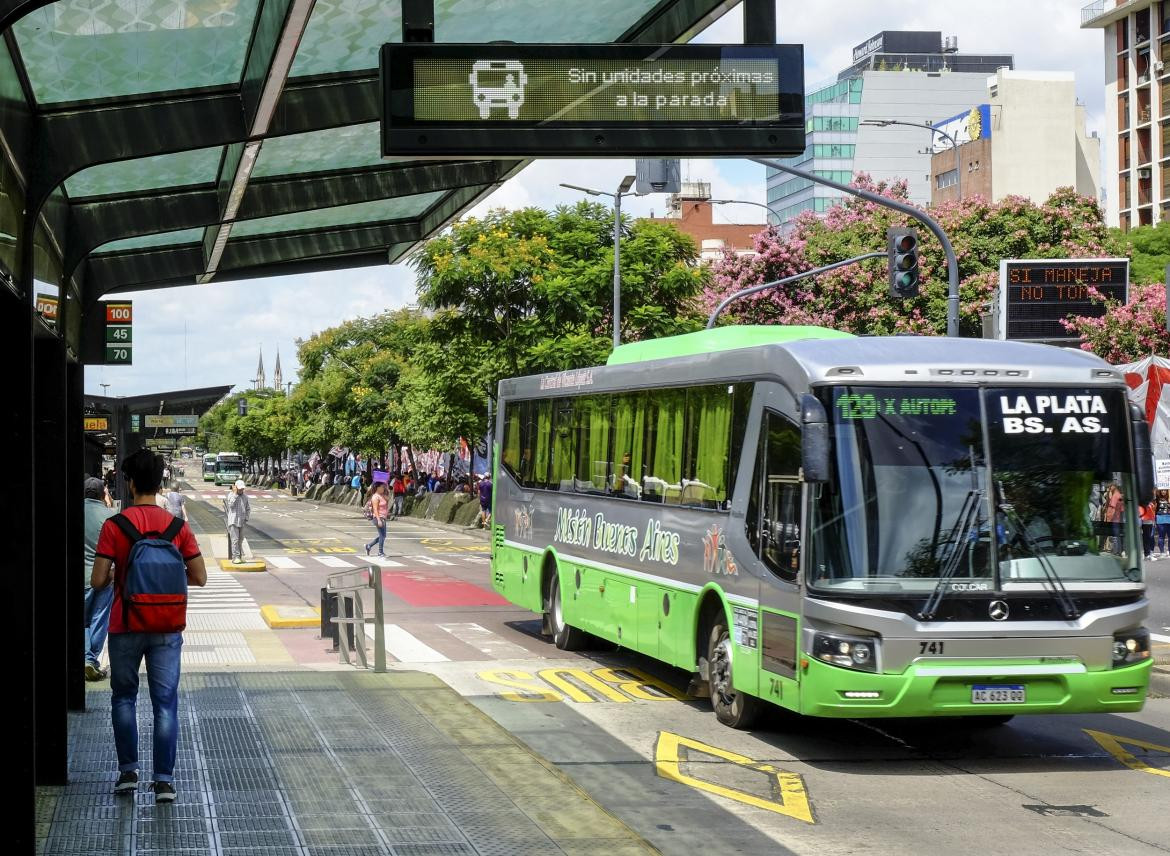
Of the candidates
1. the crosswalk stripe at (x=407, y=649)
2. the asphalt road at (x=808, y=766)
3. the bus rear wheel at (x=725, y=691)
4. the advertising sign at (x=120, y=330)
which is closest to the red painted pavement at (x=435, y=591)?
the crosswalk stripe at (x=407, y=649)

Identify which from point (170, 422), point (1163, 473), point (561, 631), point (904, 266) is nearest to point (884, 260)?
point (1163, 473)

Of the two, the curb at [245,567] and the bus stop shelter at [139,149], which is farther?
the curb at [245,567]

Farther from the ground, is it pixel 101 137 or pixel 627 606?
pixel 101 137

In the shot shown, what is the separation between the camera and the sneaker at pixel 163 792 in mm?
8312

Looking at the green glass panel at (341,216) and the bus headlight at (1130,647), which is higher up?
the green glass panel at (341,216)

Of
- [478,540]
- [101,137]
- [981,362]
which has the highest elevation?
[101,137]

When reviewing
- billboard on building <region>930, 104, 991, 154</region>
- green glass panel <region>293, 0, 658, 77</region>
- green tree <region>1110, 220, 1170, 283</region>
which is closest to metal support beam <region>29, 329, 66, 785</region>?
green glass panel <region>293, 0, 658, 77</region>

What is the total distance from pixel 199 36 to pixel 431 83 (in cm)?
131

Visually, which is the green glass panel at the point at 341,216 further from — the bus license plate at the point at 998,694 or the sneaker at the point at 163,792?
the bus license plate at the point at 998,694

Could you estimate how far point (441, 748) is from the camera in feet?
33.2

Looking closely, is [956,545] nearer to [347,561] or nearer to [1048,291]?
[1048,291]

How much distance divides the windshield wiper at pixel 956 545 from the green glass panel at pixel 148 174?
5472 millimetres

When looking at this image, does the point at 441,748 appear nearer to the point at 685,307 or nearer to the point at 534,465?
the point at 534,465

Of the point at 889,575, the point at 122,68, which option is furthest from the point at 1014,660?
the point at 122,68
